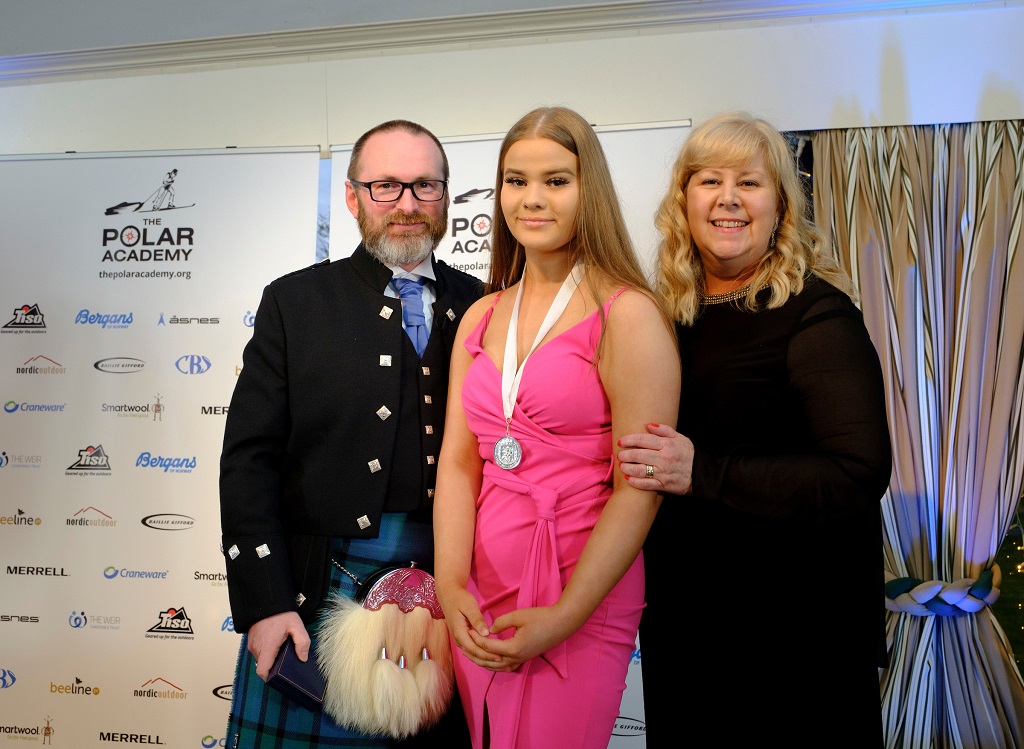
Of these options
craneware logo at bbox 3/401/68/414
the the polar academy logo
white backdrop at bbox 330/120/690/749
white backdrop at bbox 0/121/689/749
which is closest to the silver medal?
white backdrop at bbox 330/120/690/749

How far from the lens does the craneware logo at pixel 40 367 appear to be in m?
4.11

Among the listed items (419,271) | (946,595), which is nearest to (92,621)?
(419,271)

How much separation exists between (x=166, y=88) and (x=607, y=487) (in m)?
3.68

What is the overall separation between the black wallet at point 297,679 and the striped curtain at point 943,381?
8.17 ft

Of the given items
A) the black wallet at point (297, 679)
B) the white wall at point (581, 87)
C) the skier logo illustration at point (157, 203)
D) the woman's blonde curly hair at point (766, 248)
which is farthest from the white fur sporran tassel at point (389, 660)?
the skier logo illustration at point (157, 203)

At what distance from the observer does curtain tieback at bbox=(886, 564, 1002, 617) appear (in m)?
3.34

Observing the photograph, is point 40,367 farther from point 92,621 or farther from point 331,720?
point 331,720

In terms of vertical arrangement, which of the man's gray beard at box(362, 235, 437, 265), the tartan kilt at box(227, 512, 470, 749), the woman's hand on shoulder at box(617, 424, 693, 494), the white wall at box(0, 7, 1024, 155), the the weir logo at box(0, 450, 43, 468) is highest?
the white wall at box(0, 7, 1024, 155)

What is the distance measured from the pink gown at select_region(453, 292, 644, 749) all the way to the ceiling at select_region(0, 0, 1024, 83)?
8.47 ft

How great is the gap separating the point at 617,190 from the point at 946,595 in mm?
2182

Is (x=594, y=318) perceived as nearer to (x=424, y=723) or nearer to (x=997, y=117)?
(x=424, y=723)

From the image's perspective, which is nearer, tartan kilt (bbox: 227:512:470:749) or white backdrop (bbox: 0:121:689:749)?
tartan kilt (bbox: 227:512:470:749)

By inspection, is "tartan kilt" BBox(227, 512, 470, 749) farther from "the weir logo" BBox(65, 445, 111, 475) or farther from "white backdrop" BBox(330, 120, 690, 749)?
"the weir logo" BBox(65, 445, 111, 475)

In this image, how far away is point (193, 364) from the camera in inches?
156
